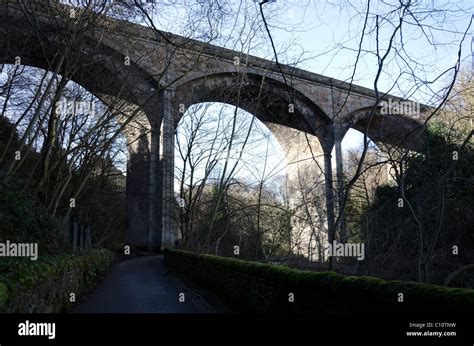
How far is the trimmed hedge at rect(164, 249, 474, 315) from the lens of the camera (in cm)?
336

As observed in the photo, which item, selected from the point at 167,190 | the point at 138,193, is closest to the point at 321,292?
the point at 167,190

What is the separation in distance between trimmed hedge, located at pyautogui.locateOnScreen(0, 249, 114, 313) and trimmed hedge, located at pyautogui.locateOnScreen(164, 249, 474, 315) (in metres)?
3.03

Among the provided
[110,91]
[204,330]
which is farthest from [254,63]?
[204,330]

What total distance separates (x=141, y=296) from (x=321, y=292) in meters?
6.00

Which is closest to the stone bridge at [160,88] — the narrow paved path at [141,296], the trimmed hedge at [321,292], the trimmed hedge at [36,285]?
the trimmed hedge at [321,292]

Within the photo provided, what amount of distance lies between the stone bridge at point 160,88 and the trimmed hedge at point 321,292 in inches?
81.5

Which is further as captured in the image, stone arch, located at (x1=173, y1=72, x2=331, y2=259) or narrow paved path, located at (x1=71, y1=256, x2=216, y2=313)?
stone arch, located at (x1=173, y1=72, x2=331, y2=259)

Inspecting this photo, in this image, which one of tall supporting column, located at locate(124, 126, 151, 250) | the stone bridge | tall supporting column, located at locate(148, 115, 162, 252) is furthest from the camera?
tall supporting column, located at locate(124, 126, 151, 250)

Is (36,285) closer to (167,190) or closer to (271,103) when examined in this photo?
(271,103)

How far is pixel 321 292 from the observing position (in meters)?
4.74

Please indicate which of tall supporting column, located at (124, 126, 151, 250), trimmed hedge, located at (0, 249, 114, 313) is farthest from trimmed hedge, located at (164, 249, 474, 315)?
tall supporting column, located at (124, 126, 151, 250)

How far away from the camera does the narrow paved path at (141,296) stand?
8086 mm

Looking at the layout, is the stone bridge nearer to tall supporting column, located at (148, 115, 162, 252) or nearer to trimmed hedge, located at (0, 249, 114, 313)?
tall supporting column, located at (148, 115, 162, 252)

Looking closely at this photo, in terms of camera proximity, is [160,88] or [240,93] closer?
[160,88]
